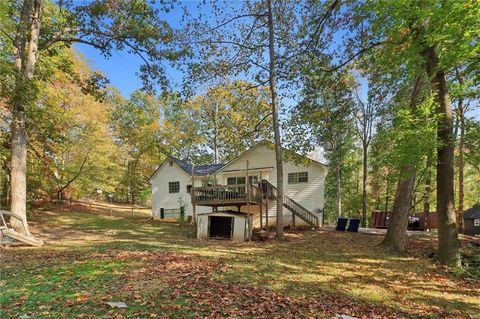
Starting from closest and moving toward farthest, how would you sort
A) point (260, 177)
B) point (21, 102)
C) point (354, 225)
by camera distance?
1. point (21, 102)
2. point (354, 225)
3. point (260, 177)

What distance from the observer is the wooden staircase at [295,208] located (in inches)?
767

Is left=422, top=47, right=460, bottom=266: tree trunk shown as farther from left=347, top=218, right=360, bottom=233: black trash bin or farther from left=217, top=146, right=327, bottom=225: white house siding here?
left=217, top=146, right=327, bottom=225: white house siding

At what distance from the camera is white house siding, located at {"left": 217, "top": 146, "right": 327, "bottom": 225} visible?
2077 centimetres

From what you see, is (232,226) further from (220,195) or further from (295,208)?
(295,208)

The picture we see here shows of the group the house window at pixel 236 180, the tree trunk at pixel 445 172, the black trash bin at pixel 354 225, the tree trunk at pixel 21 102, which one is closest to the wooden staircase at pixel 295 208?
the black trash bin at pixel 354 225

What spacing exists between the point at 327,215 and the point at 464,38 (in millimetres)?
31740

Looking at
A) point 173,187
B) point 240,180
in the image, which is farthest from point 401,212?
point 173,187

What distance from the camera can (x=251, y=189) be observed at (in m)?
15.8

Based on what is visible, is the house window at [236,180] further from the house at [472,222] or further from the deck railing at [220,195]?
the house at [472,222]

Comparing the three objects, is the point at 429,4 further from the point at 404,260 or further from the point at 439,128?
the point at 404,260

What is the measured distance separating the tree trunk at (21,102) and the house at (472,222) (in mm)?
29167

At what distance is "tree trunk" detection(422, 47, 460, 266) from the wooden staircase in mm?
10027

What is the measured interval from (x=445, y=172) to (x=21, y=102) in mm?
14814

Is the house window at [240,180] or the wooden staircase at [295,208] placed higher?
the house window at [240,180]
